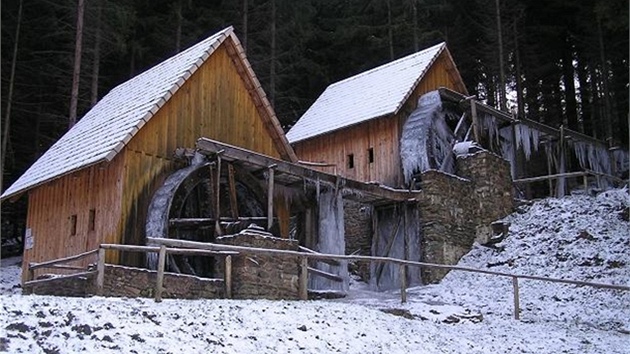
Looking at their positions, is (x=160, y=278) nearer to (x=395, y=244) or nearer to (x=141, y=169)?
(x=141, y=169)

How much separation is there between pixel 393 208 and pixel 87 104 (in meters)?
13.8

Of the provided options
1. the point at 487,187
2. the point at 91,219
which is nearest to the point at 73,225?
the point at 91,219

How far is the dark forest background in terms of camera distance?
27.9m

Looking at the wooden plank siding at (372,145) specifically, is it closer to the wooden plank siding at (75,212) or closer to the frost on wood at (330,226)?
the frost on wood at (330,226)

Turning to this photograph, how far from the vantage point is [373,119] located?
81.8 feet

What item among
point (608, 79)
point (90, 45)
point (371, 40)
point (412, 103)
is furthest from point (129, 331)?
point (608, 79)

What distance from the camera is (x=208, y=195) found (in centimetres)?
1850

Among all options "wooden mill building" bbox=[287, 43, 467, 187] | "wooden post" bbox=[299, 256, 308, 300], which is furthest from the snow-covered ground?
"wooden mill building" bbox=[287, 43, 467, 187]

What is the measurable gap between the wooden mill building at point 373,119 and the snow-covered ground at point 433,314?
508 centimetres

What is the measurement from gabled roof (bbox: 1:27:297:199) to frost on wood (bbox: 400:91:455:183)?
16.4ft

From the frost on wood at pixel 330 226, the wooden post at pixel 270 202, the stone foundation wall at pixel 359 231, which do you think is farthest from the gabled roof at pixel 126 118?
the stone foundation wall at pixel 359 231

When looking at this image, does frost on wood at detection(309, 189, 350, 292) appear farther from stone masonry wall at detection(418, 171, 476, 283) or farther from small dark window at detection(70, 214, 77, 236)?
small dark window at detection(70, 214, 77, 236)

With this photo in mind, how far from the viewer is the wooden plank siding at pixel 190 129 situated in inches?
651

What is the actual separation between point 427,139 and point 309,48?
50.5 ft
